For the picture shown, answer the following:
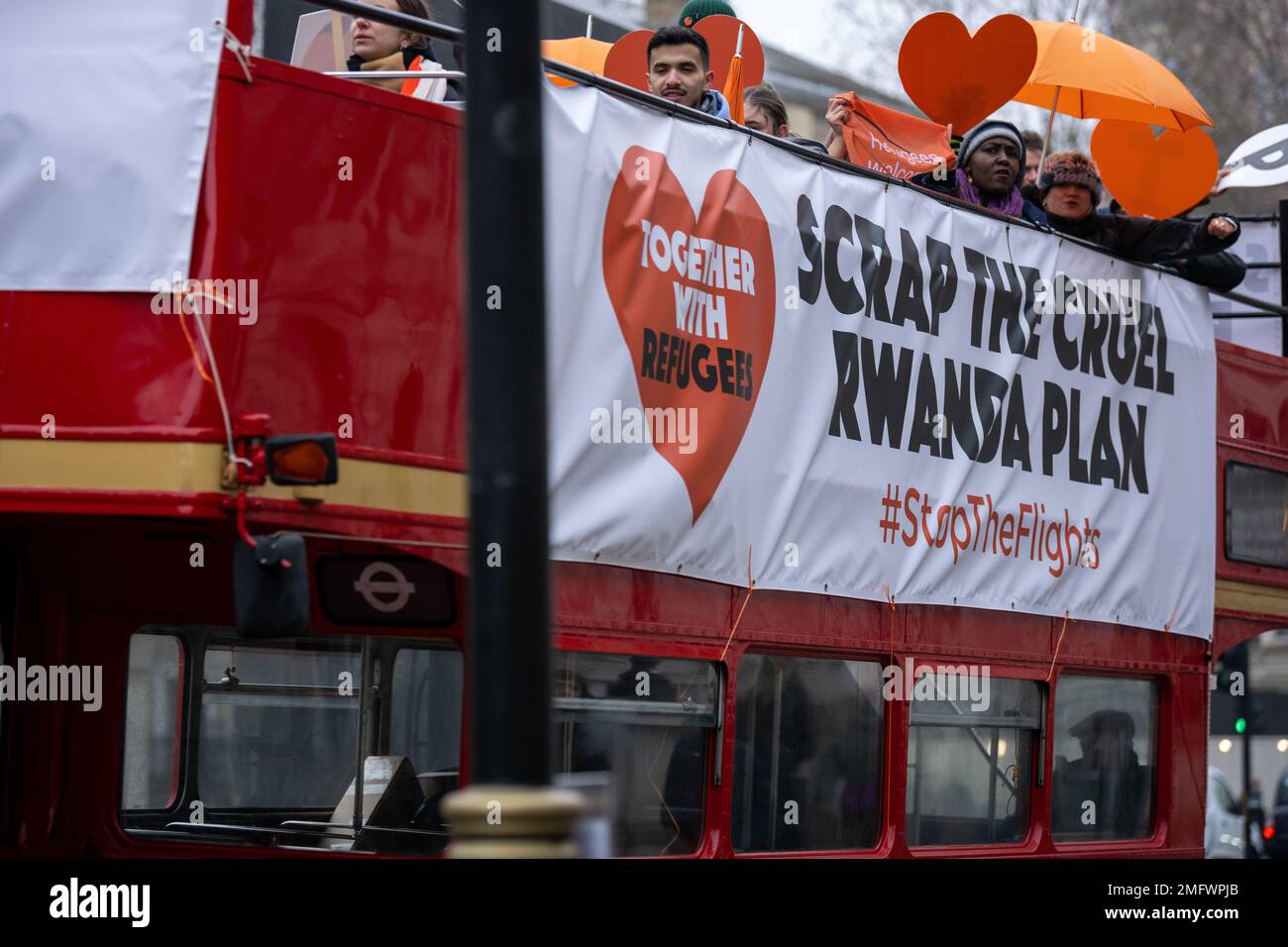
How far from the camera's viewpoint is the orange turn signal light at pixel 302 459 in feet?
17.5

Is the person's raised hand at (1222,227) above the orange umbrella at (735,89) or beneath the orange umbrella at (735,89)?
beneath

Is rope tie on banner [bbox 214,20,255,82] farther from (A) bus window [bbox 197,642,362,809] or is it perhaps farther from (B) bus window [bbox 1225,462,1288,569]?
(B) bus window [bbox 1225,462,1288,569]

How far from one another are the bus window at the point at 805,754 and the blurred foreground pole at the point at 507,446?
3486 mm

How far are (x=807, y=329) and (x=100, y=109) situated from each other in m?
2.79

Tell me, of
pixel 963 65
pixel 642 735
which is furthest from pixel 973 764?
pixel 963 65

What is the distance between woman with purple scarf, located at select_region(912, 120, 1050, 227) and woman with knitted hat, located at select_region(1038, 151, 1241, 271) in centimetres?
60

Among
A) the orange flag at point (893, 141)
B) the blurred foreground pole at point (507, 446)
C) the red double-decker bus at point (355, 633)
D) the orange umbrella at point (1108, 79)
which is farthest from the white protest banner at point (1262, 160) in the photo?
the blurred foreground pole at point (507, 446)

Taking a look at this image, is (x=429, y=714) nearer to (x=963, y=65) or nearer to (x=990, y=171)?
(x=990, y=171)

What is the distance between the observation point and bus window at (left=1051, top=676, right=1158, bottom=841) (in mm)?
8633

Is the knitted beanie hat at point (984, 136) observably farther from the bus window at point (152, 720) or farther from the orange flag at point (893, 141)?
the bus window at point (152, 720)

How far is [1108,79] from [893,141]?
161cm

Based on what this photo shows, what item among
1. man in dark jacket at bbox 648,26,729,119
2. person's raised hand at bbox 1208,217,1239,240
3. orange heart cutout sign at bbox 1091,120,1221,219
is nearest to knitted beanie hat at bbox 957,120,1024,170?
person's raised hand at bbox 1208,217,1239,240
